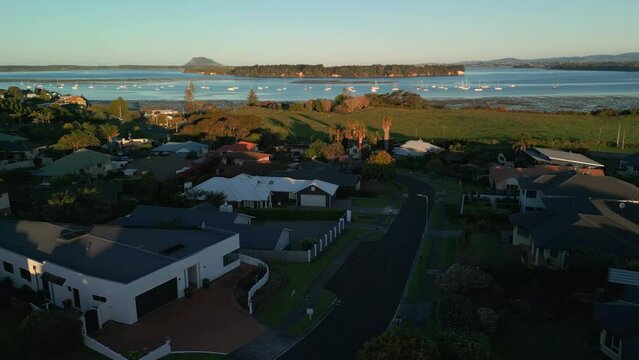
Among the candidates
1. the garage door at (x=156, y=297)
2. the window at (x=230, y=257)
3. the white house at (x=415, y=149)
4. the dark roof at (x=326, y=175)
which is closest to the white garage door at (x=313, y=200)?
the dark roof at (x=326, y=175)

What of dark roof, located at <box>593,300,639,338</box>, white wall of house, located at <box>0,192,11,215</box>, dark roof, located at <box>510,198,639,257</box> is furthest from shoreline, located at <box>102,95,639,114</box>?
dark roof, located at <box>593,300,639,338</box>

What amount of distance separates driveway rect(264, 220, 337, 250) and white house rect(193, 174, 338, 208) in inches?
184

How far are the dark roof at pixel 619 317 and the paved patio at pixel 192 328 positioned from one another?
1318 centimetres

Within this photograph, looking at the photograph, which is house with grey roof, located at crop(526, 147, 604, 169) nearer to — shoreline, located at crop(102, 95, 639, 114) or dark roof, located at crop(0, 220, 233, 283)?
dark roof, located at crop(0, 220, 233, 283)

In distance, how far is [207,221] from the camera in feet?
112

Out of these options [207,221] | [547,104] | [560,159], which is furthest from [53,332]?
[547,104]

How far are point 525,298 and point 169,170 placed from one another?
41.1 meters

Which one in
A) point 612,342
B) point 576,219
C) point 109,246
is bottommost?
point 612,342

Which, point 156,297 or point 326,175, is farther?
point 326,175

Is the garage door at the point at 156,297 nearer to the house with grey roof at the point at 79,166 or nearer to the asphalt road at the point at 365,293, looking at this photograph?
the asphalt road at the point at 365,293

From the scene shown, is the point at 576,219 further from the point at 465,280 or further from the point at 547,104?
the point at 547,104

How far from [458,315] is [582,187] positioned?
2291 cm

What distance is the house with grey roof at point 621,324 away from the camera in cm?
1728

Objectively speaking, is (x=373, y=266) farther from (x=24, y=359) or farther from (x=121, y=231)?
(x=24, y=359)
